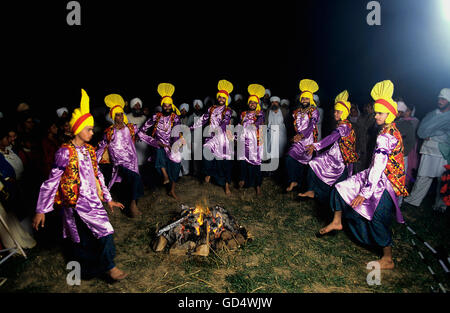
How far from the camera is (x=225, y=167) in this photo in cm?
600

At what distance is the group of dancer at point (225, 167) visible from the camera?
2916mm

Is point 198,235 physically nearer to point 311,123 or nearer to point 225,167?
point 225,167

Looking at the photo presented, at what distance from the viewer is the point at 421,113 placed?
26.6 ft

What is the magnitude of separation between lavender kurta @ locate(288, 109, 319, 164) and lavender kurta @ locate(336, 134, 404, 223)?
189cm

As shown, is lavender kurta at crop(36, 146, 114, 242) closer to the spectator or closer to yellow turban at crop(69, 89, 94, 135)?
yellow turban at crop(69, 89, 94, 135)

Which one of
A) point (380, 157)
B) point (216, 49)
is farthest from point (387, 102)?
point (216, 49)

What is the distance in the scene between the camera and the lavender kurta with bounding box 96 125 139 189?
4691mm

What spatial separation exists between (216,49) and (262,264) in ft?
27.6

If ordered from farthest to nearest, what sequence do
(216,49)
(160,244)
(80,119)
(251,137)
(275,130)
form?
(216,49), (275,130), (251,137), (160,244), (80,119)

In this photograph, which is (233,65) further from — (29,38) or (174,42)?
(29,38)

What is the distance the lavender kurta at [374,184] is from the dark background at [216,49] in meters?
5.98

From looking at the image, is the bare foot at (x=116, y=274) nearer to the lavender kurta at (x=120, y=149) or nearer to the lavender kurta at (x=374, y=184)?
the lavender kurta at (x=120, y=149)
